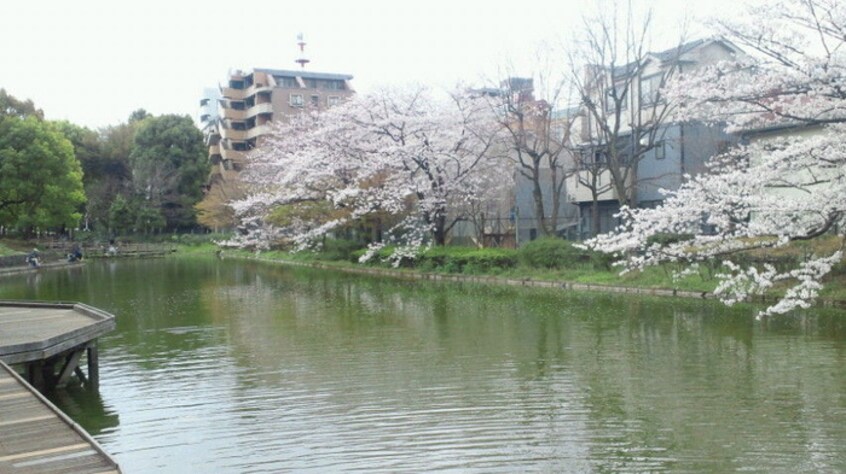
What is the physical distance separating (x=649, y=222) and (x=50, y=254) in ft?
130

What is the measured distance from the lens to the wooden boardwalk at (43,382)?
5840 mm

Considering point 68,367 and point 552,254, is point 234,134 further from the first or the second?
point 68,367


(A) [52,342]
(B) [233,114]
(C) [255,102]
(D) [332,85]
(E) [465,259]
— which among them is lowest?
(A) [52,342]

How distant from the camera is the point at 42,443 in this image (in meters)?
6.32

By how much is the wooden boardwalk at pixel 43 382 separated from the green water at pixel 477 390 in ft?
1.81

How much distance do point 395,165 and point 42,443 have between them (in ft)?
79.7

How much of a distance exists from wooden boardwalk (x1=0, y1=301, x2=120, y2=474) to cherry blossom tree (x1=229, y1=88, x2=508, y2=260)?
16.9 metres

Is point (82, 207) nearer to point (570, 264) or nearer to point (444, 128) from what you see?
point (444, 128)

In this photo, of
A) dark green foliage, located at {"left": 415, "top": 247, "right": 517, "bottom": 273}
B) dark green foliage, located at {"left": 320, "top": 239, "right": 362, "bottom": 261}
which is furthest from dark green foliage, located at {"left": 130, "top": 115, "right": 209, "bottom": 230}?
dark green foliage, located at {"left": 415, "top": 247, "right": 517, "bottom": 273}

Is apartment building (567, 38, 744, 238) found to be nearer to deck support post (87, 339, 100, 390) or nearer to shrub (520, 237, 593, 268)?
shrub (520, 237, 593, 268)

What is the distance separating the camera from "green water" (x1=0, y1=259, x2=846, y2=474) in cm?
758

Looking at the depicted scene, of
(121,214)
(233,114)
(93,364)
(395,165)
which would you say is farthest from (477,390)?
(233,114)

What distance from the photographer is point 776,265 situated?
742 inches

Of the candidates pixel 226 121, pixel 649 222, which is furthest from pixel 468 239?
pixel 226 121
